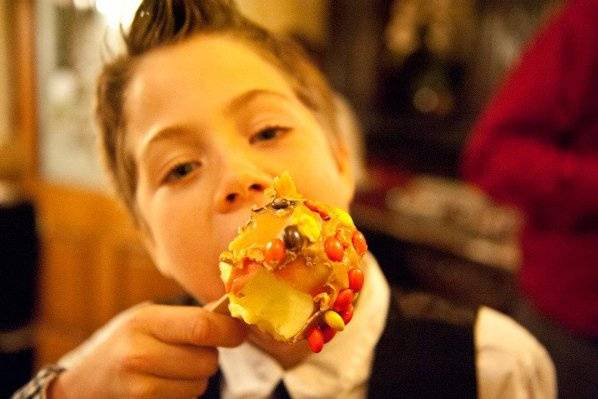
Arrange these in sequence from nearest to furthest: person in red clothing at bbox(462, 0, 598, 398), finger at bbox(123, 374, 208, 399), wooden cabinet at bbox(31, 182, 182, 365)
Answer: finger at bbox(123, 374, 208, 399), person in red clothing at bbox(462, 0, 598, 398), wooden cabinet at bbox(31, 182, 182, 365)

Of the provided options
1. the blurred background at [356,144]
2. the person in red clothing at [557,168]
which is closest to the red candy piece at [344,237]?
the person in red clothing at [557,168]

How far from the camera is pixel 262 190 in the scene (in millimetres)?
468

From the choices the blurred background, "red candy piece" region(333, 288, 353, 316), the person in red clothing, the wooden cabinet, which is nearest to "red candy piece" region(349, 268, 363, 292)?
"red candy piece" region(333, 288, 353, 316)

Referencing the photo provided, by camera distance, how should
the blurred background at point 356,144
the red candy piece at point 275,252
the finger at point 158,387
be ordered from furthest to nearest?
1. the blurred background at point 356,144
2. the finger at point 158,387
3. the red candy piece at point 275,252

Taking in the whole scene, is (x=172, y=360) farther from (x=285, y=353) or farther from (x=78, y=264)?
(x=78, y=264)

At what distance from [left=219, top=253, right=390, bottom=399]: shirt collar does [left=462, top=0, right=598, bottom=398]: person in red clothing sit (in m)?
0.44

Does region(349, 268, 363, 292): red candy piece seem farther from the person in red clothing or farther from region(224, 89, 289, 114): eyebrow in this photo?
Result: the person in red clothing

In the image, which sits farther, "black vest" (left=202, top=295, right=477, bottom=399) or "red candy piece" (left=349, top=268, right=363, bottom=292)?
"black vest" (left=202, top=295, right=477, bottom=399)

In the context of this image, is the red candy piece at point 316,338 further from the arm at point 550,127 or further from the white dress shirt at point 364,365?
the arm at point 550,127

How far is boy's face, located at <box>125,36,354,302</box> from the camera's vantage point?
0.48 metres

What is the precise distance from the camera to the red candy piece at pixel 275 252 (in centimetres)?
36

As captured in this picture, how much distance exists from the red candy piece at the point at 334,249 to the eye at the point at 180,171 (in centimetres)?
16

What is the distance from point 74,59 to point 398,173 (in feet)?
3.80

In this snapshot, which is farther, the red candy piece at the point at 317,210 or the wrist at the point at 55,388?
the wrist at the point at 55,388
